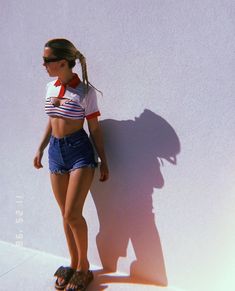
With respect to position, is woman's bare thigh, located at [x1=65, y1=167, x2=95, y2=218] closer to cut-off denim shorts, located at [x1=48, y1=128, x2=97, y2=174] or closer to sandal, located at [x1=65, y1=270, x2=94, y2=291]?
cut-off denim shorts, located at [x1=48, y1=128, x2=97, y2=174]

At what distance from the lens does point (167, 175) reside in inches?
94.9

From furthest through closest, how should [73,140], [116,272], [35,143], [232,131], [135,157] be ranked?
1. [35,143]
2. [116,272]
3. [135,157]
4. [73,140]
5. [232,131]

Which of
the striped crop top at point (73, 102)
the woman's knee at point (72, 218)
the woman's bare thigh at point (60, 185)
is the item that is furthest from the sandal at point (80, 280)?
the striped crop top at point (73, 102)

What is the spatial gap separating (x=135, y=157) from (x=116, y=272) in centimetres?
104

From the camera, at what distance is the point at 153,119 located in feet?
7.79

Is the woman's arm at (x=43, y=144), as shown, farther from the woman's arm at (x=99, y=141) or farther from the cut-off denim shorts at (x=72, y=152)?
the woman's arm at (x=99, y=141)

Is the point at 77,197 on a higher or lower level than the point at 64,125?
lower

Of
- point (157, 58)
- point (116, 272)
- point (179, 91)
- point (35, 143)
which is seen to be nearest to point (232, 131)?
point (179, 91)

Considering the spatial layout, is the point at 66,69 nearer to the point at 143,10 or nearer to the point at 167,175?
the point at 143,10

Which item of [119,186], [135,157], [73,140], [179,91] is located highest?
[179,91]
